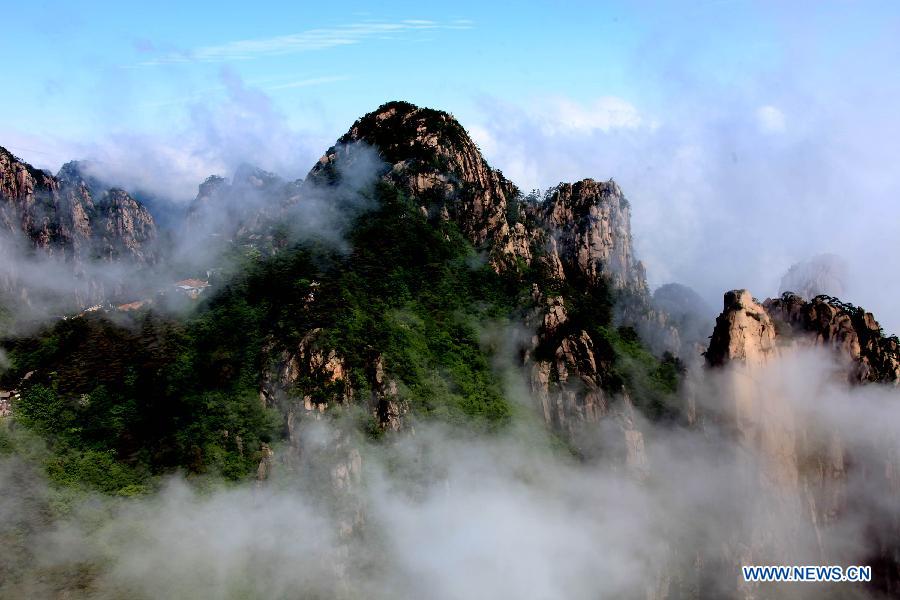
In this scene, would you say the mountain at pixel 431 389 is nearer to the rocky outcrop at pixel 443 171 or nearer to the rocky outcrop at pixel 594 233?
the rocky outcrop at pixel 443 171

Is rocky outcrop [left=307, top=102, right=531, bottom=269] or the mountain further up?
rocky outcrop [left=307, top=102, right=531, bottom=269]

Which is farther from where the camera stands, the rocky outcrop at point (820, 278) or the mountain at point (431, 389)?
the rocky outcrop at point (820, 278)

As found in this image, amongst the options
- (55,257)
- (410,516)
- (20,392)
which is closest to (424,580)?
(410,516)

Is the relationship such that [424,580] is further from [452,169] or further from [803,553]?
[452,169]

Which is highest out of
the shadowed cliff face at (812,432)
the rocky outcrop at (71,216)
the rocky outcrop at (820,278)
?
the rocky outcrop at (71,216)

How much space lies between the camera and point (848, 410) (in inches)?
2729

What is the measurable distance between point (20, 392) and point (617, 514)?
65750 millimetres

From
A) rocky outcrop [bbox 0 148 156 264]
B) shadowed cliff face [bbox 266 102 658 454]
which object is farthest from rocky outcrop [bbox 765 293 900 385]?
rocky outcrop [bbox 0 148 156 264]

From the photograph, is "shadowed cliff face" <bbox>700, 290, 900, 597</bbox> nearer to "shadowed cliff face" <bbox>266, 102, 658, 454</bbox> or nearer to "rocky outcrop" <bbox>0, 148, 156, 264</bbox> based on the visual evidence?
"shadowed cliff face" <bbox>266, 102, 658, 454</bbox>

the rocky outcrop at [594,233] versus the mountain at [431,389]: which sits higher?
the rocky outcrop at [594,233]

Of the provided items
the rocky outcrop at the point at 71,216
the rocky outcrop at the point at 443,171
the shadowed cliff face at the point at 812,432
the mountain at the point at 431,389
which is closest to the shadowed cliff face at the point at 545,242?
the rocky outcrop at the point at 443,171

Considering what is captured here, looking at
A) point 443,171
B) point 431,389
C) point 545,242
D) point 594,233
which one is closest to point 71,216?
point 443,171

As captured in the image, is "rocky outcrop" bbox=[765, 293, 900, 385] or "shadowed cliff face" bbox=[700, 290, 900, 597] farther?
"rocky outcrop" bbox=[765, 293, 900, 385]

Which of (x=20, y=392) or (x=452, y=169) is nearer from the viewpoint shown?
(x=20, y=392)
